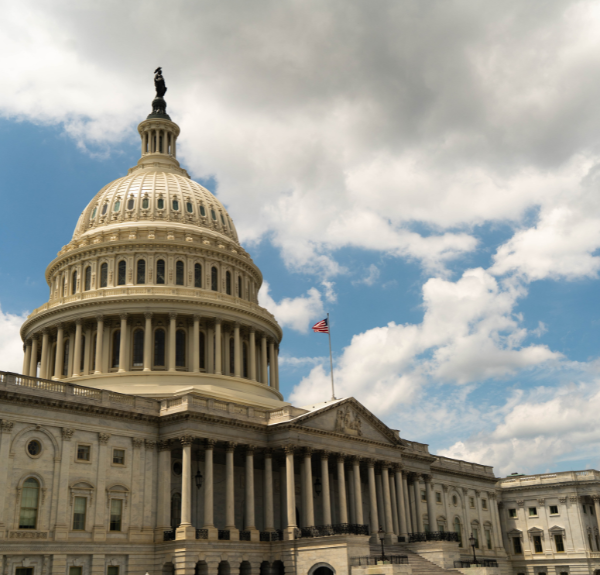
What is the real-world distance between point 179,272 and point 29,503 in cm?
3212

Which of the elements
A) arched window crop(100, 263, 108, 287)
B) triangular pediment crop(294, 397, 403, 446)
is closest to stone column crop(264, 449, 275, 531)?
triangular pediment crop(294, 397, 403, 446)

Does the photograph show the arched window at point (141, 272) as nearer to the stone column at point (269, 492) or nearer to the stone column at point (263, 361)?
the stone column at point (263, 361)

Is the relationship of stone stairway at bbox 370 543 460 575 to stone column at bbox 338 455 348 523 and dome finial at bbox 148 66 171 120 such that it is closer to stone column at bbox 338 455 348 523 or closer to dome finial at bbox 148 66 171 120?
stone column at bbox 338 455 348 523

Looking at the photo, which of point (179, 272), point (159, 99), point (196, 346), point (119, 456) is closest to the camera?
point (119, 456)

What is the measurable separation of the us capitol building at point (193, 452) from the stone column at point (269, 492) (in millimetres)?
131

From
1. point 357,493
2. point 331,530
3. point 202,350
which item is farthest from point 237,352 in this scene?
point 331,530

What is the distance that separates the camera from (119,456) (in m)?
52.4

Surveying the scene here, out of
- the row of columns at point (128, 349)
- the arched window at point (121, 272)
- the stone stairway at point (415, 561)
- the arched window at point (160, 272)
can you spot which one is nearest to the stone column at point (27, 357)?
the row of columns at point (128, 349)

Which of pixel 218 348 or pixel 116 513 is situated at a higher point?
pixel 218 348

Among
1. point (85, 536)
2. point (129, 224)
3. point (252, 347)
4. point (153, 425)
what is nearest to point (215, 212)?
point (129, 224)

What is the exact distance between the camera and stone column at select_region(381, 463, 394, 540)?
6469 centimetres

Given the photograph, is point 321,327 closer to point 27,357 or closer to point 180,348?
point 180,348

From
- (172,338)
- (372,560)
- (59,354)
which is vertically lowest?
(372,560)

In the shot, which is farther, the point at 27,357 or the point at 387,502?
the point at 27,357
